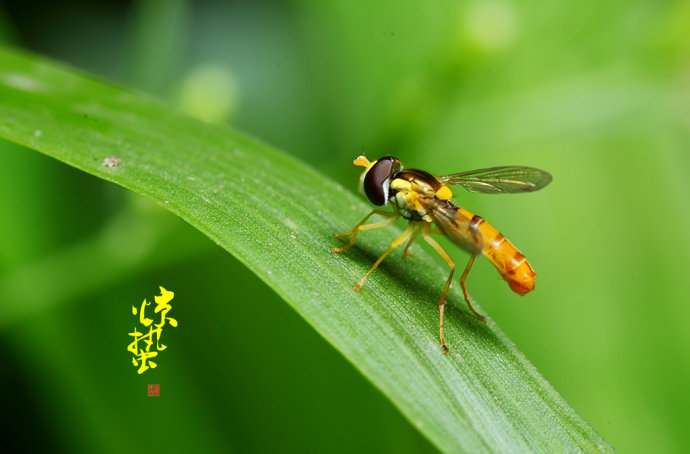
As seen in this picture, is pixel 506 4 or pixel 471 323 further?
pixel 506 4

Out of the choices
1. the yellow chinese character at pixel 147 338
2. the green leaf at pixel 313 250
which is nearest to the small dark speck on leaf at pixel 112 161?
the green leaf at pixel 313 250

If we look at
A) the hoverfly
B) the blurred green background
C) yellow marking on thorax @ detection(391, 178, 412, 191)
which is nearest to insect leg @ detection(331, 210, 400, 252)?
the hoverfly

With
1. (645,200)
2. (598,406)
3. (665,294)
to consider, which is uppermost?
(645,200)

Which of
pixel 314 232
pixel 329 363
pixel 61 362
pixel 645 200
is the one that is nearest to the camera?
pixel 314 232

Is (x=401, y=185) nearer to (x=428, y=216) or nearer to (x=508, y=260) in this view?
(x=428, y=216)

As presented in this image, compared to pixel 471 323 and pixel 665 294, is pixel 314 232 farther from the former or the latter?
pixel 665 294

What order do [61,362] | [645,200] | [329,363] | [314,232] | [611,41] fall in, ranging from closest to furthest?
[314,232]
[61,362]
[329,363]
[645,200]
[611,41]

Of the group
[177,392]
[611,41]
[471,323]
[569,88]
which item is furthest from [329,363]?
[611,41]
